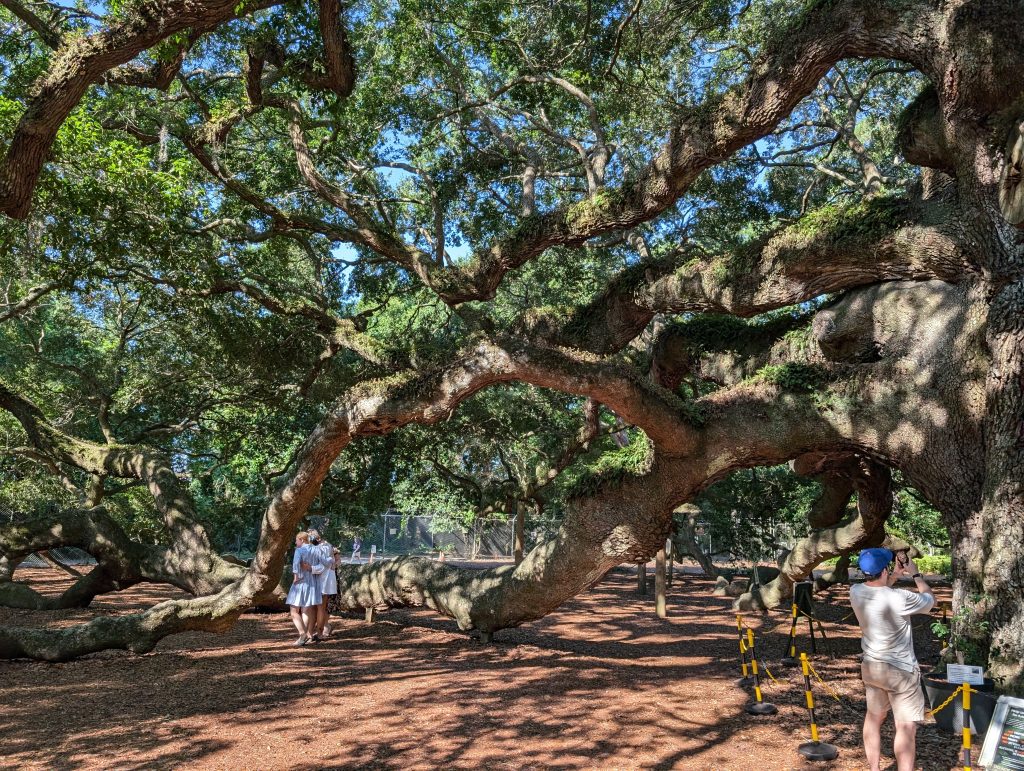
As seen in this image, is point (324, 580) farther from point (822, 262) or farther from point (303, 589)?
point (822, 262)

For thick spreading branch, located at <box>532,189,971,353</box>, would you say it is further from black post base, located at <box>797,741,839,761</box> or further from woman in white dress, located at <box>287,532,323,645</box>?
woman in white dress, located at <box>287,532,323,645</box>

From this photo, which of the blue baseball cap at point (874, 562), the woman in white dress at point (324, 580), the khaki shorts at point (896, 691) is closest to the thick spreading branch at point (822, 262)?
the blue baseball cap at point (874, 562)

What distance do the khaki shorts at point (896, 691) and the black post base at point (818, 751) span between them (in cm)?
67

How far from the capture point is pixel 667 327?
376 inches

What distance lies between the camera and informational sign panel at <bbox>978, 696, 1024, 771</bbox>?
3527 mm

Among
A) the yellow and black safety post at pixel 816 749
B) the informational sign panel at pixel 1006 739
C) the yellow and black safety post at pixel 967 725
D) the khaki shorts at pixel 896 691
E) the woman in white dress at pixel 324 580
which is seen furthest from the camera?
the woman in white dress at pixel 324 580

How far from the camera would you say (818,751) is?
5.09 metres

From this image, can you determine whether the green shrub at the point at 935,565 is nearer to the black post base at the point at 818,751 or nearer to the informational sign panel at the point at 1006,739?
the black post base at the point at 818,751

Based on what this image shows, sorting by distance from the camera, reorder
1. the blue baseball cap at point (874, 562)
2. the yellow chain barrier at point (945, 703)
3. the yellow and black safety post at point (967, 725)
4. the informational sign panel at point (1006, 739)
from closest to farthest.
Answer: the informational sign panel at point (1006, 739)
the yellow and black safety post at point (967, 725)
the blue baseball cap at point (874, 562)
the yellow chain barrier at point (945, 703)

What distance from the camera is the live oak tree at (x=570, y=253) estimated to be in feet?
19.8

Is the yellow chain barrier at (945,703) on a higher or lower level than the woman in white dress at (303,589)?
lower

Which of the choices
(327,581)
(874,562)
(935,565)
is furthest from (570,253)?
(935,565)

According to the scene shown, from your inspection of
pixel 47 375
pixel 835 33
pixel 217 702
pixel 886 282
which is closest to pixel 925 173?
pixel 886 282

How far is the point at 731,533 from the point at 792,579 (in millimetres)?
7384
